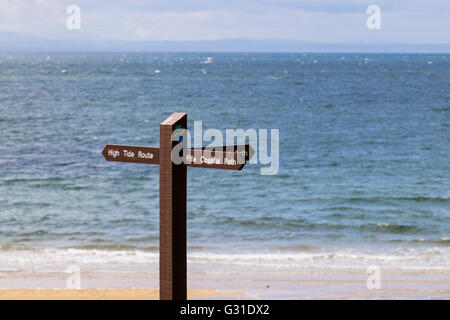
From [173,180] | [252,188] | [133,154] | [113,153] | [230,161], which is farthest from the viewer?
[252,188]

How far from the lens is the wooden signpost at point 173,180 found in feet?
21.9

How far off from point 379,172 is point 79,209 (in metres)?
14.1

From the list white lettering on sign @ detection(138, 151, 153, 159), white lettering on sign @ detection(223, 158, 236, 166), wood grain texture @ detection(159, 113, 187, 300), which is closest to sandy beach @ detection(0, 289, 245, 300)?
wood grain texture @ detection(159, 113, 187, 300)

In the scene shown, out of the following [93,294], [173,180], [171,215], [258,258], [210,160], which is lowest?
[258,258]

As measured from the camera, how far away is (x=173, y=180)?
675 cm

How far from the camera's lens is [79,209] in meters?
22.5

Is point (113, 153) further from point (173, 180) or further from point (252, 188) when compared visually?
point (252, 188)

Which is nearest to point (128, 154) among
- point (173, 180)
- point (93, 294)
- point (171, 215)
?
point (173, 180)

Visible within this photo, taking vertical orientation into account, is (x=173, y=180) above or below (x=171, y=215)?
above

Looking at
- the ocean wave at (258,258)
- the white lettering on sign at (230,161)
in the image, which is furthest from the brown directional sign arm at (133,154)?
the ocean wave at (258,258)

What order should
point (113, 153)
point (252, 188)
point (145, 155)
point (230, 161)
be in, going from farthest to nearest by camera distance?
point (252, 188), point (113, 153), point (145, 155), point (230, 161)

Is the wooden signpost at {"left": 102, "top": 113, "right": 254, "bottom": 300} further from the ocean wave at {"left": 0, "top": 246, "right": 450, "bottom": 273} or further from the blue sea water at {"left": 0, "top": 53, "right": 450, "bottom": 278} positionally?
the blue sea water at {"left": 0, "top": 53, "right": 450, "bottom": 278}
